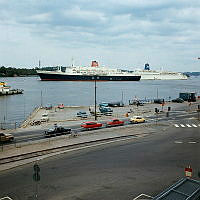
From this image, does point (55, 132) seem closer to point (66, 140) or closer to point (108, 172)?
point (66, 140)

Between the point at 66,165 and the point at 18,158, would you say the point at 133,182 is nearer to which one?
the point at 66,165

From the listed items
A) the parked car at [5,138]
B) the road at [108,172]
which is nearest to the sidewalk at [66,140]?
the road at [108,172]

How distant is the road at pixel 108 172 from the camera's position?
1409cm

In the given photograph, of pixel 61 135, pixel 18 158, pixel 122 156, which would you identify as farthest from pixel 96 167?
pixel 61 135

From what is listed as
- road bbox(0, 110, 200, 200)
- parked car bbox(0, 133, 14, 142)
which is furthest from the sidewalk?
parked car bbox(0, 133, 14, 142)

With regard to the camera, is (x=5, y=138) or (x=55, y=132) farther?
(x=55, y=132)

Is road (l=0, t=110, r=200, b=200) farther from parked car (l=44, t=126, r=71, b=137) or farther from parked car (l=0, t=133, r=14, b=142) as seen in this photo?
parked car (l=0, t=133, r=14, b=142)

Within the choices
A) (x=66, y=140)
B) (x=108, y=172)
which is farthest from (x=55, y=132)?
(x=108, y=172)

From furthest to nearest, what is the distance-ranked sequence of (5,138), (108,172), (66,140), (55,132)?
(55,132)
(66,140)
(5,138)
(108,172)

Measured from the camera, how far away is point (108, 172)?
57.1ft

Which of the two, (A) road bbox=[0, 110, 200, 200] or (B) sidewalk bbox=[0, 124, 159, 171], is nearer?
(A) road bbox=[0, 110, 200, 200]

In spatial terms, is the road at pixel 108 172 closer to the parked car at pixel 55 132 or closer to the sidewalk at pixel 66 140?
the sidewalk at pixel 66 140

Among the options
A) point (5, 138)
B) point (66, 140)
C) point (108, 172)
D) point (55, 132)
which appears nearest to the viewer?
point (108, 172)

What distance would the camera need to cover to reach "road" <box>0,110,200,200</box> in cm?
1409
